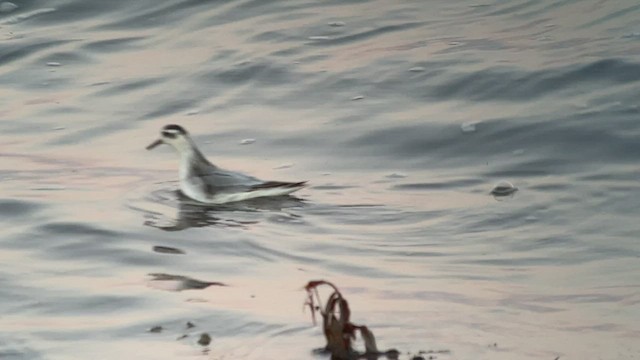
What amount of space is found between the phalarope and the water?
0.09 metres

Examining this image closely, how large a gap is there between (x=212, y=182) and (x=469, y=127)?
5.97 feet

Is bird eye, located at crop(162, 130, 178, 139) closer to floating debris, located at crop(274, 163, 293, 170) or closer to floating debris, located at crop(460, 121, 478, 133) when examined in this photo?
floating debris, located at crop(274, 163, 293, 170)

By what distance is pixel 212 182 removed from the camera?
9547 mm

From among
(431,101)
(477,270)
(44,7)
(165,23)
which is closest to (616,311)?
(477,270)

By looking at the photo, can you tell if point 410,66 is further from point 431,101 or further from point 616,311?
point 616,311

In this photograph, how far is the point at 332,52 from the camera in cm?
1247

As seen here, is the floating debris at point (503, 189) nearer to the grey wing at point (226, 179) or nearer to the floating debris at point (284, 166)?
the grey wing at point (226, 179)

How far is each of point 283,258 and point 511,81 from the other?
153 inches

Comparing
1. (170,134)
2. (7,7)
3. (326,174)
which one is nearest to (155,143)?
(170,134)

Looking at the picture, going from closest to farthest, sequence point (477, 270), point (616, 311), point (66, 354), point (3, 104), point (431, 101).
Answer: point (66, 354) → point (616, 311) → point (477, 270) → point (431, 101) → point (3, 104)

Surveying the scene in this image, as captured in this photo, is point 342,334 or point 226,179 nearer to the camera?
point 342,334

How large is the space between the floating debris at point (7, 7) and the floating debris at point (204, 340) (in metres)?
9.19

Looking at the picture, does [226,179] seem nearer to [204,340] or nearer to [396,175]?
[396,175]

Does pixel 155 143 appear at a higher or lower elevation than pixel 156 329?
lower
